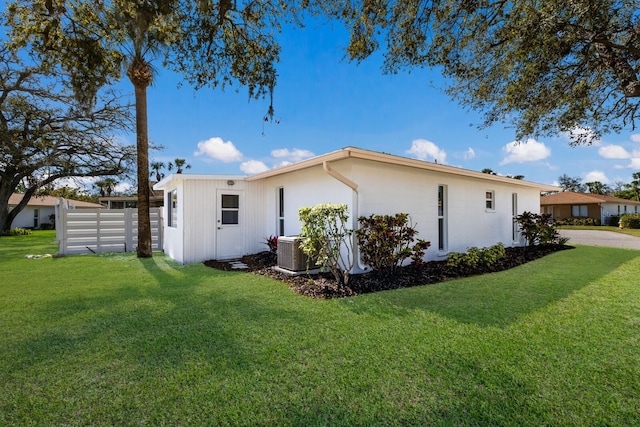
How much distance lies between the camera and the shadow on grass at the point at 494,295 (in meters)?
4.20

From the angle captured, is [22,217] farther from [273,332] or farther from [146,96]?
[273,332]

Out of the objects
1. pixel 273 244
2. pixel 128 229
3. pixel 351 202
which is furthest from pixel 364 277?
pixel 128 229

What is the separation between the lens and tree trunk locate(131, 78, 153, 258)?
9688 mm

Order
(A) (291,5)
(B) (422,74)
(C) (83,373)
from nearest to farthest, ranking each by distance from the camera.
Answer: (C) (83,373)
(A) (291,5)
(B) (422,74)

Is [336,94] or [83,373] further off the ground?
[336,94]

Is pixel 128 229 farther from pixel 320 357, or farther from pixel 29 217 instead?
pixel 29 217

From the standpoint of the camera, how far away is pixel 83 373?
2.68m

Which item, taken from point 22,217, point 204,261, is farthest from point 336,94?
point 22,217

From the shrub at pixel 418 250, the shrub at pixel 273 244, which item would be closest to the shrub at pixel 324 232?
the shrub at pixel 418 250

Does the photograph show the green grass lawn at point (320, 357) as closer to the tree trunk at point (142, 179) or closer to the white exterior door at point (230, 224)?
the white exterior door at point (230, 224)

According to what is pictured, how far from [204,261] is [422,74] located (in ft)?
24.1

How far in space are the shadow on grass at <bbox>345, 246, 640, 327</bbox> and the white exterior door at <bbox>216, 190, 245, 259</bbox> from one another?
5532 mm

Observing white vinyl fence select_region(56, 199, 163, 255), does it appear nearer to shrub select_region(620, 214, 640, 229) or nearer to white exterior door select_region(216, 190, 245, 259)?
white exterior door select_region(216, 190, 245, 259)

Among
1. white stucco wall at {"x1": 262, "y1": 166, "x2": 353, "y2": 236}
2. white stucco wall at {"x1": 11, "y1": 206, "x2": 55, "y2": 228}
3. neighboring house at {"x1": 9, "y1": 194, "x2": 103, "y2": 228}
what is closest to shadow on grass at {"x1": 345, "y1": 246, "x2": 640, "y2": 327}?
white stucco wall at {"x1": 262, "y1": 166, "x2": 353, "y2": 236}
